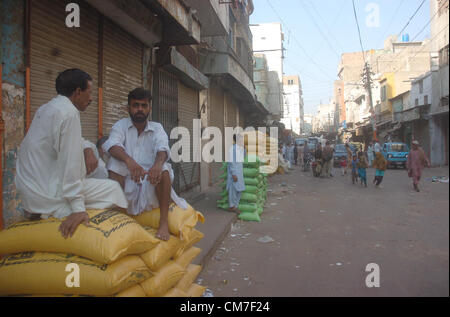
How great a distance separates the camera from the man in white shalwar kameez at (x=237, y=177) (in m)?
6.64

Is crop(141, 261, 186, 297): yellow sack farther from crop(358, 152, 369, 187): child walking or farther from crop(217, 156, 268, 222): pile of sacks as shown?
crop(358, 152, 369, 187): child walking

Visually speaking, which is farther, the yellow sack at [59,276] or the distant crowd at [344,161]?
the distant crowd at [344,161]

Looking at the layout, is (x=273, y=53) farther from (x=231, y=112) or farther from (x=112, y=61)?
(x=112, y=61)

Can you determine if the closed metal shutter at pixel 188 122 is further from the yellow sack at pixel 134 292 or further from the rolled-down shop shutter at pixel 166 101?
the yellow sack at pixel 134 292

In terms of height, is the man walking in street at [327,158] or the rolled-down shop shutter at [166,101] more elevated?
the rolled-down shop shutter at [166,101]

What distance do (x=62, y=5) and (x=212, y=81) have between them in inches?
297

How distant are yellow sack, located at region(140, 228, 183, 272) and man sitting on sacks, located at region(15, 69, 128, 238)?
53 centimetres

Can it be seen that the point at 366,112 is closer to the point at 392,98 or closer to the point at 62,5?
the point at 392,98

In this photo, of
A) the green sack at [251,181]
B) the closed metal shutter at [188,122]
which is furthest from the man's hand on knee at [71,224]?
the closed metal shutter at [188,122]

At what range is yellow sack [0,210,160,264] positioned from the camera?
206 cm

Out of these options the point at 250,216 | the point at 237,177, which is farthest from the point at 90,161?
the point at 250,216

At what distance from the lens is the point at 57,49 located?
4004mm

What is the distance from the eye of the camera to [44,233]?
2.12 m

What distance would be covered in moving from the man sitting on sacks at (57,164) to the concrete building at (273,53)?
29623 millimetres
